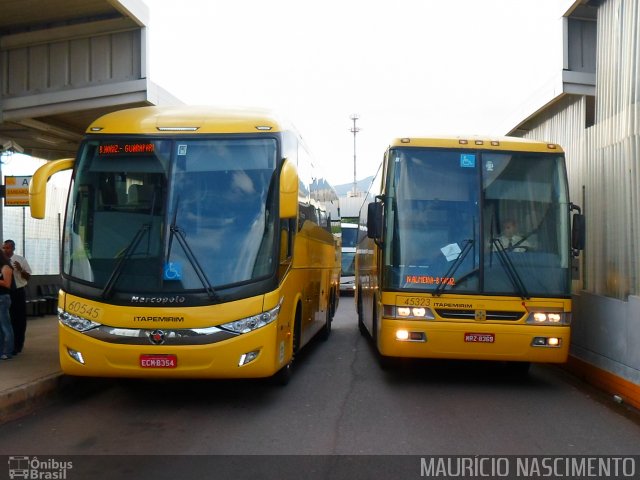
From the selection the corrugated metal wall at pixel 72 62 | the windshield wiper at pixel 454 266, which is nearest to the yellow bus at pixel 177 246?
the windshield wiper at pixel 454 266

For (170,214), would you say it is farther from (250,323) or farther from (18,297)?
(18,297)

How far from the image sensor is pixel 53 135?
16.1 m

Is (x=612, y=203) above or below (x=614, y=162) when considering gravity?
below

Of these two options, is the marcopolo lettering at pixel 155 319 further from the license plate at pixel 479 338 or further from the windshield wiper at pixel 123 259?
the license plate at pixel 479 338

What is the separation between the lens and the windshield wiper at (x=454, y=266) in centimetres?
900

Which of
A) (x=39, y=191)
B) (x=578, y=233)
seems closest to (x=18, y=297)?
(x=39, y=191)

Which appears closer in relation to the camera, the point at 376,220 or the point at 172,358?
the point at 172,358

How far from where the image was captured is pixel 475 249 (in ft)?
29.9

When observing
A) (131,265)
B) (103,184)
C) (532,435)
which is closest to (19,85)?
(103,184)

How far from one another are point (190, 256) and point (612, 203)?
589 centimetres

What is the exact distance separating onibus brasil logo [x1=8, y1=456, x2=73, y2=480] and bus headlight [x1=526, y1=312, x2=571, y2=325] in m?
5.84

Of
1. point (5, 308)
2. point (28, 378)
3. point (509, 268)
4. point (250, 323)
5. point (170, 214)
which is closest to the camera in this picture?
point (250, 323)

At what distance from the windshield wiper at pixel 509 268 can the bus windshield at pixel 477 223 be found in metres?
0.01
